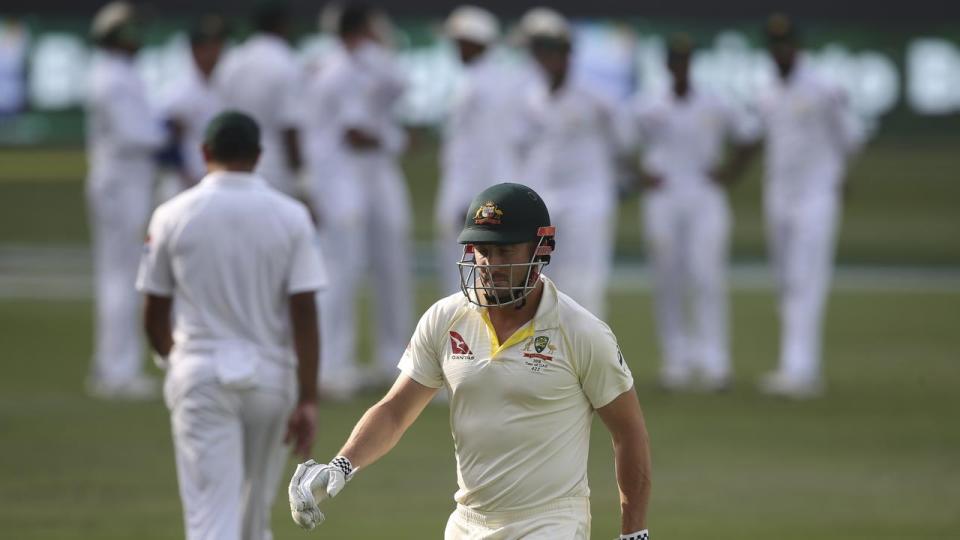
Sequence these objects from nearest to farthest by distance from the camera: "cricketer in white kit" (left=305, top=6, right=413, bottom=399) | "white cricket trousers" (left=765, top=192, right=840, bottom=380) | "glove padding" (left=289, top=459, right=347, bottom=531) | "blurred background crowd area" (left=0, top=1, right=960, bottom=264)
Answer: "glove padding" (left=289, top=459, right=347, bottom=531), "cricketer in white kit" (left=305, top=6, right=413, bottom=399), "white cricket trousers" (left=765, top=192, right=840, bottom=380), "blurred background crowd area" (left=0, top=1, right=960, bottom=264)

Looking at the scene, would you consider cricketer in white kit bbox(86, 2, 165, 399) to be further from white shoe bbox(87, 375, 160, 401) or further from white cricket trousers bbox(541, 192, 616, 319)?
white cricket trousers bbox(541, 192, 616, 319)

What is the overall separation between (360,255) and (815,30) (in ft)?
57.9

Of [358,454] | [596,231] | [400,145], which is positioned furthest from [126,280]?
[358,454]

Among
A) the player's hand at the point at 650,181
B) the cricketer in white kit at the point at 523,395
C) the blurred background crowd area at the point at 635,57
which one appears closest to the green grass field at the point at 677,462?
the player's hand at the point at 650,181

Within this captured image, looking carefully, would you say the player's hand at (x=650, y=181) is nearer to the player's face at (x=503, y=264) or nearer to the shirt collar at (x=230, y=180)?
the shirt collar at (x=230, y=180)

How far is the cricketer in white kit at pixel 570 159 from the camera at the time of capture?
12.7 m

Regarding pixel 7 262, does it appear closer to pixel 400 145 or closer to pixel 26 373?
pixel 26 373

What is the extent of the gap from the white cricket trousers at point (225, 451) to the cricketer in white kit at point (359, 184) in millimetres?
5717

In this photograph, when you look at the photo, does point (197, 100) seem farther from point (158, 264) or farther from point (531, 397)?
point (531, 397)

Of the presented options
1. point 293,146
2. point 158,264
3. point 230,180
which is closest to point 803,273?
point 293,146

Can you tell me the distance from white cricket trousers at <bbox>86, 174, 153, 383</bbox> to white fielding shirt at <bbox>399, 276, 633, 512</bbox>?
796cm

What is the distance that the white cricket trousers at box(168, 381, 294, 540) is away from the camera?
21.9 feet

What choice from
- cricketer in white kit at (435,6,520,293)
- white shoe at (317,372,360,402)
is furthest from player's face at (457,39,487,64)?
white shoe at (317,372,360,402)

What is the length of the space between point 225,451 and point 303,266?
816 mm
